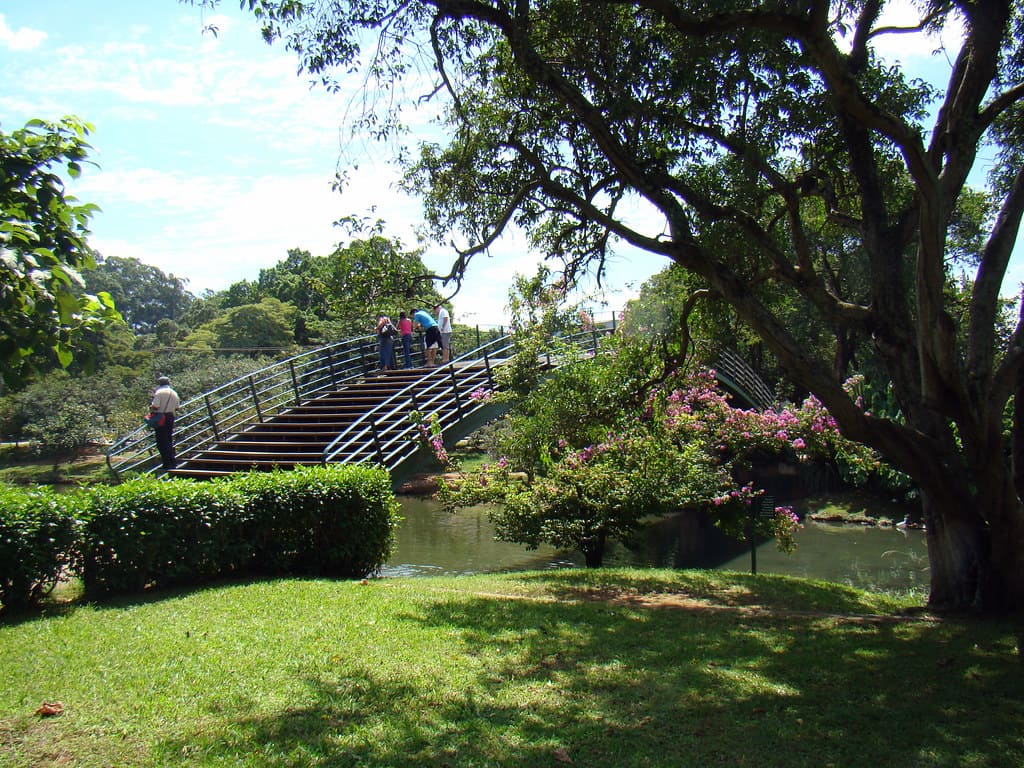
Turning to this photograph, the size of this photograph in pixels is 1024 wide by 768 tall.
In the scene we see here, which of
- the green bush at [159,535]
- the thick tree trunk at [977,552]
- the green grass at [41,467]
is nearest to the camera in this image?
the thick tree trunk at [977,552]

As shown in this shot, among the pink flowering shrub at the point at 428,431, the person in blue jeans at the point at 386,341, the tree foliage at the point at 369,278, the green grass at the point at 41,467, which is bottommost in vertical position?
the green grass at the point at 41,467

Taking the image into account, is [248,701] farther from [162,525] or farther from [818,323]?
[818,323]

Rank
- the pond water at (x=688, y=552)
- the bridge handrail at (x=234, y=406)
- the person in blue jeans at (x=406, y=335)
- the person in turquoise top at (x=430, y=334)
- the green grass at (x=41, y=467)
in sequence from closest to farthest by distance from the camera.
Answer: the bridge handrail at (x=234, y=406) < the pond water at (x=688, y=552) < the person in blue jeans at (x=406, y=335) < the person in turquoise top at (x=430, y=334) < the green grass at (x=41, y=467)

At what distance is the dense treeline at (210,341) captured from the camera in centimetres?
1016

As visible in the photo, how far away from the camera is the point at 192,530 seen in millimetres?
9109

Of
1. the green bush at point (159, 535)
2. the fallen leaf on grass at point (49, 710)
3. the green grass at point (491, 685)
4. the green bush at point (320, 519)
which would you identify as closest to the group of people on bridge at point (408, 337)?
the green bush at point (320, 519)

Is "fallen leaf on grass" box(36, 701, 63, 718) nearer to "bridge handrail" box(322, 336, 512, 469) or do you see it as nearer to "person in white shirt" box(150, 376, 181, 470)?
"bridge handrail" box(322, 336, 512, 469)

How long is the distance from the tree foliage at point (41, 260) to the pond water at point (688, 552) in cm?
1225

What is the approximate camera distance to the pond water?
16.7 metres

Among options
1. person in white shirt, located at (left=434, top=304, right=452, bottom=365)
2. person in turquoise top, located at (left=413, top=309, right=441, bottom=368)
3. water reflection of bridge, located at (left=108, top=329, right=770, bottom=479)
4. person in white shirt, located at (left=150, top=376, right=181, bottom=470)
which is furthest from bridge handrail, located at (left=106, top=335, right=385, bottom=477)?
person in white shirt, located at (left=434, top=304, right=452, bottom=365)

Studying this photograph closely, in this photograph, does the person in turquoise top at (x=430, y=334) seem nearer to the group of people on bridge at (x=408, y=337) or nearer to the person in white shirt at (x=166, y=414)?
the group of people on bridge at (x=408, y=337)

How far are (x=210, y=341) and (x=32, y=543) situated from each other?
45.0 m

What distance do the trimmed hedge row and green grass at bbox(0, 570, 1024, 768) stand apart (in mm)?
592

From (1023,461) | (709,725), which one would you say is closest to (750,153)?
(1023,461)
